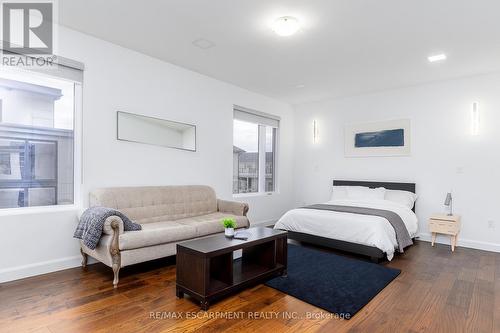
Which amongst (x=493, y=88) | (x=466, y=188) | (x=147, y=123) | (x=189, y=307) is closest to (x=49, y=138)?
(x=147, y=123)

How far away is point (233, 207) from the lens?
14.7 feet

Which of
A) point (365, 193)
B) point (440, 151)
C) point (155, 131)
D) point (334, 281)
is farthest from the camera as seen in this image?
point (365, 193)

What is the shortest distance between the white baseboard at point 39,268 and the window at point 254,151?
2.91 metres

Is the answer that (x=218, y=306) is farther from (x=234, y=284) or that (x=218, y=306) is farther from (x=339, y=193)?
(x=339, y=193)

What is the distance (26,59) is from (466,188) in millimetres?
6241

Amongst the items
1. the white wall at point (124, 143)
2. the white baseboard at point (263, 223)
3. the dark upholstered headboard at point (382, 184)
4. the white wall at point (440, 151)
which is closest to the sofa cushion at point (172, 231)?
the white wall at point (124, 143)

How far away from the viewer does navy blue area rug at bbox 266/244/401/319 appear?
2.59 metres

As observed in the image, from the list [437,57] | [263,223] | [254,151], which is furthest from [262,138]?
[437,57]

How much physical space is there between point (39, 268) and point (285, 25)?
12.1ft

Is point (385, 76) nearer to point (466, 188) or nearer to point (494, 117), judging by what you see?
point (494, 117)

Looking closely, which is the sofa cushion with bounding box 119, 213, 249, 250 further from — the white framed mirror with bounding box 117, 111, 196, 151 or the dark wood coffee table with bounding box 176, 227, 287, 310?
the white framed mirror with bounding box 117, 111, 196, 151

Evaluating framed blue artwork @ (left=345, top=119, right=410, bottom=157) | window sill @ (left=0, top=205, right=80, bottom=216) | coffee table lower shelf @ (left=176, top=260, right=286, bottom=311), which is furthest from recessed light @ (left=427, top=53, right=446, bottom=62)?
A: window sill @ (left=0, top=205, right=80, bottom=216)

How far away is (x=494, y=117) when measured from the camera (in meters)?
4.46

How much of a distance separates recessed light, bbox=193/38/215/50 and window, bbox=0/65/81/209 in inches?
58.4
